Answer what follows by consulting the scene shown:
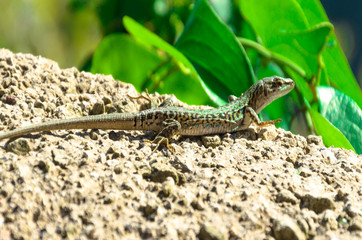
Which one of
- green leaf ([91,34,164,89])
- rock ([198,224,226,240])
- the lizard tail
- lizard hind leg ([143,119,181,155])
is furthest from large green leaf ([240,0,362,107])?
rock ([198,224,226,240])

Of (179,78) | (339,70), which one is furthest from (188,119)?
(339,70)

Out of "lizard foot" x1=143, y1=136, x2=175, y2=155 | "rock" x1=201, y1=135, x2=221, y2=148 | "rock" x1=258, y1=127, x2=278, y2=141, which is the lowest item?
"rock" x1=258, y1=127, x2=278, y2=141

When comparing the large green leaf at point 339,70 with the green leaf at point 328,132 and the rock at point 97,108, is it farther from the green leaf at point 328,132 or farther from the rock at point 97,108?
the rock at point 97,108

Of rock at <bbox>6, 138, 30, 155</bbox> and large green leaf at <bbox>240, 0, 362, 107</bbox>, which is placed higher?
large green leaf at <bbox>240, 0, 362, 107</bbox>

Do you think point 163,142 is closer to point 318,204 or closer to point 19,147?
point 19,147

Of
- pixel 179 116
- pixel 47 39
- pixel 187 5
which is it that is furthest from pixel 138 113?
pixel 47 39

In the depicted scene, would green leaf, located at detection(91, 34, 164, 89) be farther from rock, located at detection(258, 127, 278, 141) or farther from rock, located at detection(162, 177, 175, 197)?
rock, located at detection(162, 177, 175, 197)

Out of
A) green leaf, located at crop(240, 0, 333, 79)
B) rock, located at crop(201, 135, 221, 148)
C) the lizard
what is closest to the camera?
the lizard

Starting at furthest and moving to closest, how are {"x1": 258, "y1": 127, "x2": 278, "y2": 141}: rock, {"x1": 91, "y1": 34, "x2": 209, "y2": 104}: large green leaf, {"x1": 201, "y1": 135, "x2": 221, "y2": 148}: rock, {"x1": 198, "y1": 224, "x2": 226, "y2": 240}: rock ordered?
1. {"x1": 91, "y1": 34, "x2": 209, "y2": 104}: large green leaf
2. {"x1": 258, "y1": 127, "x2": 278, "y2": 141}: rock
3. {"x1": 201, "y1": 135, "x2": 221, "y2": 148}: rock
4. {"x1": 198, "y1": 224, "x2": 226, "y2": 240}: rock

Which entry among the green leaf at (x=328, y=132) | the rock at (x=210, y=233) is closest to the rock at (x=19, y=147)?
the rock at (x=210, y=233)
